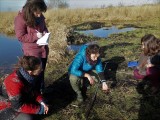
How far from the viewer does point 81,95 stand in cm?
436

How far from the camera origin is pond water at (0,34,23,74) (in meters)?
7.59

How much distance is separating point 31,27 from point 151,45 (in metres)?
1.98

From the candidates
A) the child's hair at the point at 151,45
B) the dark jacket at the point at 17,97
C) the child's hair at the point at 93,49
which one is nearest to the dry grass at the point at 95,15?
the child's hair at the point at 151,45

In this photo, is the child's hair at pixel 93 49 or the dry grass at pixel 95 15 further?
the dry grass at pixel 95 15

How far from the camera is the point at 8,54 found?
9.16 metres

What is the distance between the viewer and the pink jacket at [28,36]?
12.8 ft

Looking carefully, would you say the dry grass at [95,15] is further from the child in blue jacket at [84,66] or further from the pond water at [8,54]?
the child in blue jacket at [84,66]

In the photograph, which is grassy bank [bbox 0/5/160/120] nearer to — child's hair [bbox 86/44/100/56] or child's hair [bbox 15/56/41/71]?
child's hair [bbox 86/44/100/56]

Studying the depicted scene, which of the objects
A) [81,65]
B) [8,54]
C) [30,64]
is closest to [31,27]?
[30,64]

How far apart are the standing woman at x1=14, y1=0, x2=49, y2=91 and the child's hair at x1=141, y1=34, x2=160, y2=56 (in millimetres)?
1662

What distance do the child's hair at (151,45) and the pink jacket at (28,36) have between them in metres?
1.66

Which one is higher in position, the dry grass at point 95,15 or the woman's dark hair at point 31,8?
the woman's dark hair at point 31,8

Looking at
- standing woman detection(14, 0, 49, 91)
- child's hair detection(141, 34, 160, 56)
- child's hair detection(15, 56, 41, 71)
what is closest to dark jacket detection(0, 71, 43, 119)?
child's hair detection(15, 56, 41, 71)

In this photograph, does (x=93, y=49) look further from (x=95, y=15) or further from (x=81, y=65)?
(x=95, y=15)
